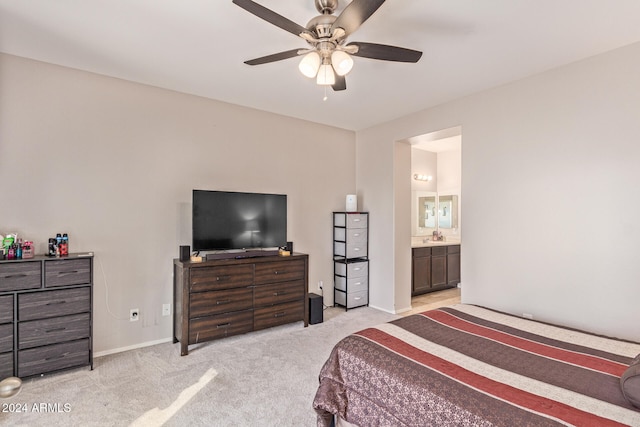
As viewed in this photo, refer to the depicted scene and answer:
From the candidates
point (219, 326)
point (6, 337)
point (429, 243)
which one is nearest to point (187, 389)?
point (219, 326)

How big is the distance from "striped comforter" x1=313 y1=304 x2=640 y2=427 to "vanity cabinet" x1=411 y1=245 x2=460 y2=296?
2.93 metres

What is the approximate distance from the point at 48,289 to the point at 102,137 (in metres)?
1.43

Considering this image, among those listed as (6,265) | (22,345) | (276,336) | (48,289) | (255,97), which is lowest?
(276,336)

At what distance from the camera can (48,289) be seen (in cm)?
254

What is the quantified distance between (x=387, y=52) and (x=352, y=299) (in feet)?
11.0

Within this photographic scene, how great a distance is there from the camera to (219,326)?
3240 mm

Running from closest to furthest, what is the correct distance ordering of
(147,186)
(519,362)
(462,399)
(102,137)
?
(462,399)
(519,362)
(102,137)
(147,186)

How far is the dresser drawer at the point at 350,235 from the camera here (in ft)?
14.9

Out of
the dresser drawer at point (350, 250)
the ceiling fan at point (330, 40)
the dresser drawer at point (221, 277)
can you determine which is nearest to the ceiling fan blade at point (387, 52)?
the ceiling fan at point (330, 40)

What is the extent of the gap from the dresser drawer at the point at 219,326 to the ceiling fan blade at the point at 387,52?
8.83 feet

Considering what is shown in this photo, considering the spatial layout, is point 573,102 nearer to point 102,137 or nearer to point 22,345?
point 102,137

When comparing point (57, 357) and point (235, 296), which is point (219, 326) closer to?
point (235, 296)

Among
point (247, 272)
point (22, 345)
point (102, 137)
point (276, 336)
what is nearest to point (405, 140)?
point (247, 272)

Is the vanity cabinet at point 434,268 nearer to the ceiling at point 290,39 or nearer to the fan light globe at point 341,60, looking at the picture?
the ceiling at point 290,39
